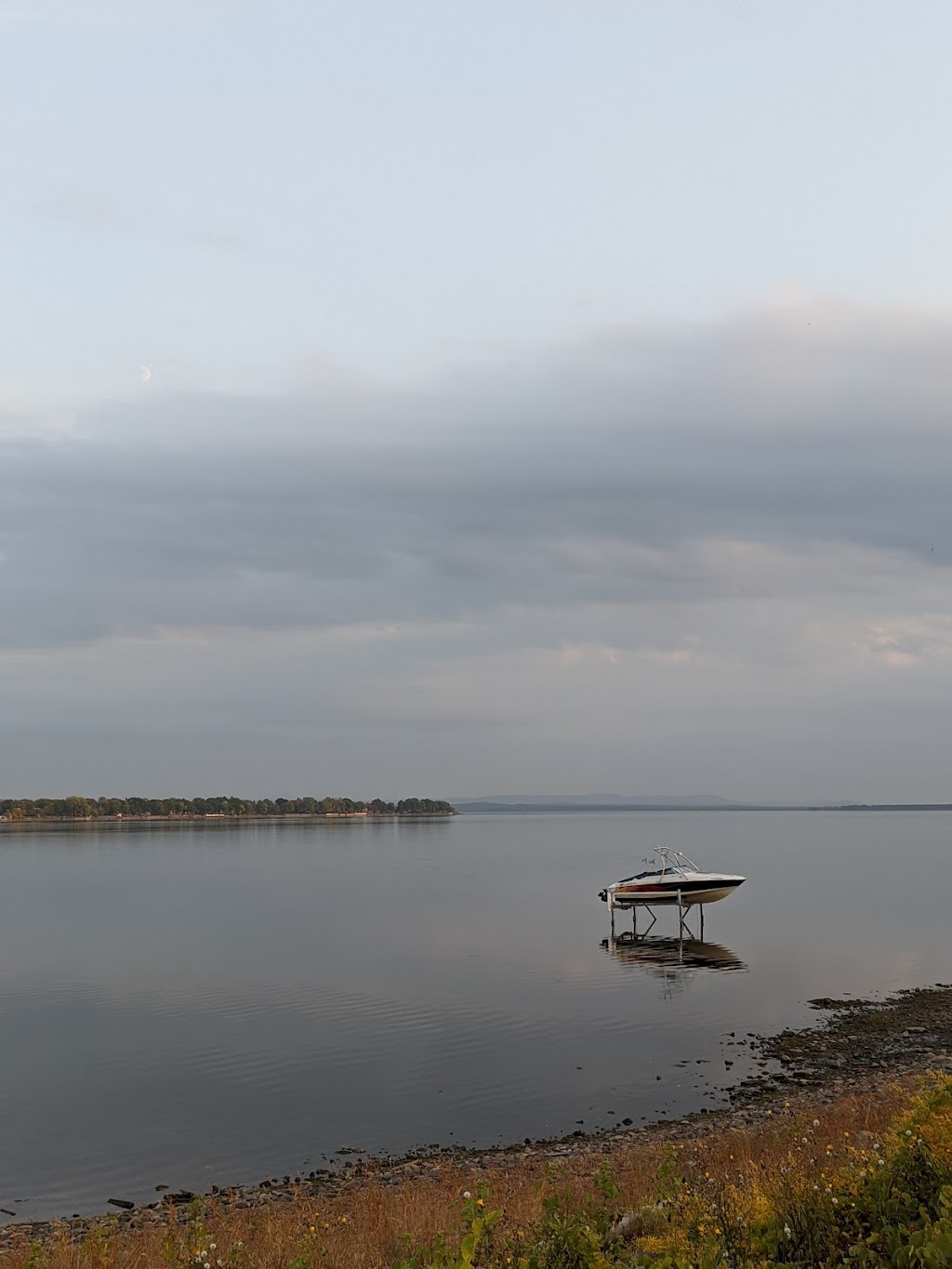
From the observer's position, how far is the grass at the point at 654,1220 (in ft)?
23.3

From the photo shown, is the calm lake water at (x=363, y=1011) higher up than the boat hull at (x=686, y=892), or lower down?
lower down

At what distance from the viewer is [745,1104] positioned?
86.0ft

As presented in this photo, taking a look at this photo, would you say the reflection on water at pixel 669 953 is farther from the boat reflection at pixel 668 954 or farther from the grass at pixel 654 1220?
the grass at pixel 654 1220

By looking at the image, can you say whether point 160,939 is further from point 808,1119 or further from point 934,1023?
point 808,1119

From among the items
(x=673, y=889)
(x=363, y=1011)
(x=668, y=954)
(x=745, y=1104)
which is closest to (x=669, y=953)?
(x=668, y=954)

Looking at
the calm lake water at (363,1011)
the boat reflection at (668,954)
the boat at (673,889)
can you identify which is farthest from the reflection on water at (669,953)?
the boat at (673,889)

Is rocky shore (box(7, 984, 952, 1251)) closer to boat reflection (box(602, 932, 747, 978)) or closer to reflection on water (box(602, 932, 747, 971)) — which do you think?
boat reflection (box(602, 932, 747, 978))

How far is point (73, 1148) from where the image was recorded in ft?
77.9

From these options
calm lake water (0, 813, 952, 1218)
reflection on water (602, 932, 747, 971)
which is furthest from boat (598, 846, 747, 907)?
calm lake water (0, 813, 952, 1218)

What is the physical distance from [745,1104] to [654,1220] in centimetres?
1910

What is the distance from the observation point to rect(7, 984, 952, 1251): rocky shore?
1920 centimetres

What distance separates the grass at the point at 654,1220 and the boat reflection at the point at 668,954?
3414 cm

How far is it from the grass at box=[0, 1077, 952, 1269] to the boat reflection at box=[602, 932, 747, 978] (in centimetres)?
3414

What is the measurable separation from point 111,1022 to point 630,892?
34.3 meters
